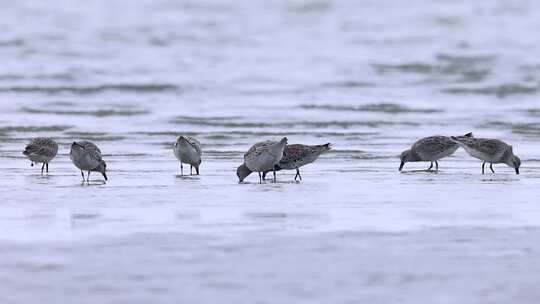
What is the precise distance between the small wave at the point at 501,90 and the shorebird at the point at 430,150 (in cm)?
1205

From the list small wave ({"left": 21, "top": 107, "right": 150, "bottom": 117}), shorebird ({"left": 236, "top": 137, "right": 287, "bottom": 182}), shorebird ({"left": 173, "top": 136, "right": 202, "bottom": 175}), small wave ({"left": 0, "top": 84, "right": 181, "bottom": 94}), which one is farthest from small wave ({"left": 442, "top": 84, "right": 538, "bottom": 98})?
shorebird ({"left": 236, "top": 137, "right": 287, "bottom": 182})

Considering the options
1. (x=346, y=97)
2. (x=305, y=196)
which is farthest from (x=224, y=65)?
(x=305, y=196)

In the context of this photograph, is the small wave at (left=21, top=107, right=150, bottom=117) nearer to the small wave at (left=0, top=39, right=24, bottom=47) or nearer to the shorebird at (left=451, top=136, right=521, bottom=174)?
the shorebird at (left=451, top=136, right=521, bottom=174)

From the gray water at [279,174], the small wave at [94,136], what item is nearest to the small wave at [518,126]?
the gray water at [279,174]

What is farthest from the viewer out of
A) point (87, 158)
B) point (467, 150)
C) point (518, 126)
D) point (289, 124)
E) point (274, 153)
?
point (289, 124)

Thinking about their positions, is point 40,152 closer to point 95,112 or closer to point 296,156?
point 296,156

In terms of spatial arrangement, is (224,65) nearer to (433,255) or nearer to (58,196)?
(58,196)

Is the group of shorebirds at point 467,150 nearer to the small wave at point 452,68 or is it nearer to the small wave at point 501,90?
the small wave at point 501,90

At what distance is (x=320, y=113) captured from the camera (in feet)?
81.2

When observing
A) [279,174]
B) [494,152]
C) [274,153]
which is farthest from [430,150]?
[274,153]

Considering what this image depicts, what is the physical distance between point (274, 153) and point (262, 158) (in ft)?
0.51

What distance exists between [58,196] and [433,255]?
5.03 m

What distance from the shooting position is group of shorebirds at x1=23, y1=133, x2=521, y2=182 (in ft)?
48.0

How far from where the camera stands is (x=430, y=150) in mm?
16156
